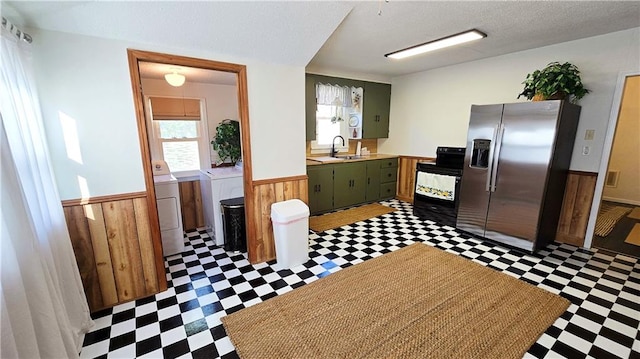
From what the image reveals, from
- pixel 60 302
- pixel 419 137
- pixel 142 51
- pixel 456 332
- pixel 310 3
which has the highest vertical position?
pixel 310 3

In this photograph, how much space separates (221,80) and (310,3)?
224 cm

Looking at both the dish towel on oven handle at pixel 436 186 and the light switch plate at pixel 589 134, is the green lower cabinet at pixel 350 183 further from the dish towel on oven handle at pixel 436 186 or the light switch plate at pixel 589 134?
the light switch plate at pixel 589 134

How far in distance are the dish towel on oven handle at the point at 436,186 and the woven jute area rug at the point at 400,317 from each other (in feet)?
4.71

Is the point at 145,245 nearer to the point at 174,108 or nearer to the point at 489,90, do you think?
the point at 174,108

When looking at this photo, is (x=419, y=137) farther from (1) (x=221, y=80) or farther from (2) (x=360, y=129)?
(1) (x=221, y=80)

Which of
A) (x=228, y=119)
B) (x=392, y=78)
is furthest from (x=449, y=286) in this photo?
(x=392, y=78)

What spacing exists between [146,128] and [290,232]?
156cm

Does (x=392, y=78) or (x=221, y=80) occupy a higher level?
(x=392, y=78)

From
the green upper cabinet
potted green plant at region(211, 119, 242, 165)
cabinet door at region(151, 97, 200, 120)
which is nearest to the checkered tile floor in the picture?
potted green plant at region(211, 119, 242, 165)

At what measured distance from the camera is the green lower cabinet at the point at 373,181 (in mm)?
4844

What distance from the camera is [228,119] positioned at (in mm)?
4148

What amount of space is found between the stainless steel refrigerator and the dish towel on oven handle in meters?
0.34

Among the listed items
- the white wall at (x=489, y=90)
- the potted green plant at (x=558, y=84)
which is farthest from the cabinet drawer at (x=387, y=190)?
the potted green plant at (x=558, y=84)

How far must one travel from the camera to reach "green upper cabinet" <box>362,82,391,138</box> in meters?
5.00
